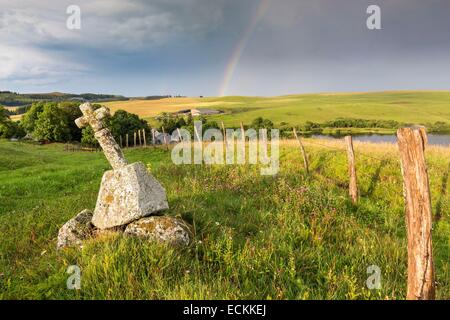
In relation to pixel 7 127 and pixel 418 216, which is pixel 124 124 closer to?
pixel 7 127

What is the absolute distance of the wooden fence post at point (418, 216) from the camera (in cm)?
451

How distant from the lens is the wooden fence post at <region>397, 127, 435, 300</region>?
451 cm

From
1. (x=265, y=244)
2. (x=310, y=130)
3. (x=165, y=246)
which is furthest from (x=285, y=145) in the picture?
(x=310, y=130)

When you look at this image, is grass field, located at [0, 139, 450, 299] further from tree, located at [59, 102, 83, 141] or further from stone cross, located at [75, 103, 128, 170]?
tree, located at [59, 102, 83, 141]

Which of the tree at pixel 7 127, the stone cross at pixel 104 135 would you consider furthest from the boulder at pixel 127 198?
the tree at pixel 7 127

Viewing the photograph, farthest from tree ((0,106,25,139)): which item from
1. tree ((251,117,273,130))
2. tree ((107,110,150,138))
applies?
tree ((251,117,273,130))

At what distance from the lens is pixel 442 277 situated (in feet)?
21.0

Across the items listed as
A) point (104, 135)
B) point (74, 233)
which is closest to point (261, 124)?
point (104, 135)

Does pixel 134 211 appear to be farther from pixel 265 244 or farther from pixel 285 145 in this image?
pixel 285 145

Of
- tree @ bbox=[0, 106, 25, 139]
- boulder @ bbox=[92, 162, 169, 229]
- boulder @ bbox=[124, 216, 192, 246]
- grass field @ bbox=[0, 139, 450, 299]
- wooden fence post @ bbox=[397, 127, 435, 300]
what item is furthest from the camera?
tree @ bbox=[0, 106, 25, 139]

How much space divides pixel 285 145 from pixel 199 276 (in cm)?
1916

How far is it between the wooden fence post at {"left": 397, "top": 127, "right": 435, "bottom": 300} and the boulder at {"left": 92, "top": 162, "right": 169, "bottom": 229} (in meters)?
5.02

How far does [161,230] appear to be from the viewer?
21.0 ft

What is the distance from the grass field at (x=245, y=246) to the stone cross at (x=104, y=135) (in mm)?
2063
